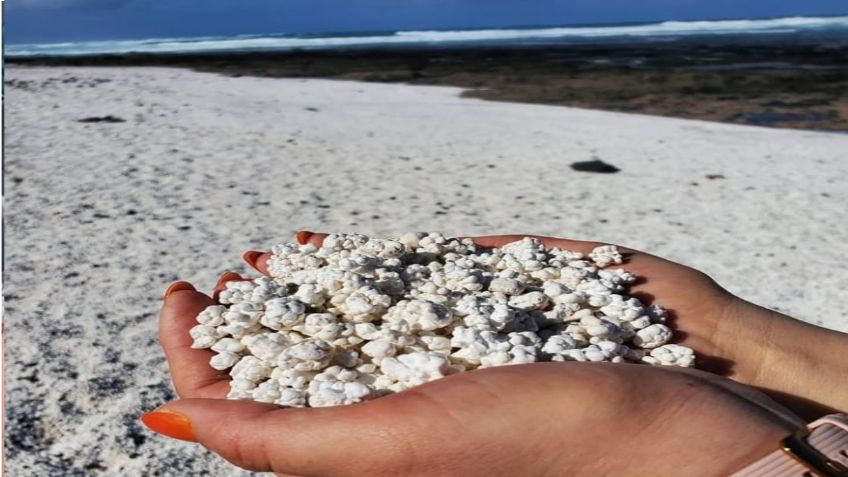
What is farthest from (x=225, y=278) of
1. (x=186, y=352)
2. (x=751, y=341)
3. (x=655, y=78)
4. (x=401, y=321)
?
(x=655, y=78)

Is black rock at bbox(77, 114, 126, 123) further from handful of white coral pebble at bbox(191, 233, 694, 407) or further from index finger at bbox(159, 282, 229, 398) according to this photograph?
index finger at bbox(159, 282, 229, 398)

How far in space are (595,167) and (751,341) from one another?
3.91 metres

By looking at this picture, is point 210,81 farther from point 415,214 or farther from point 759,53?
point 759,53

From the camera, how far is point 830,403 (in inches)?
76.4

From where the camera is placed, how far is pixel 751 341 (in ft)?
6.93

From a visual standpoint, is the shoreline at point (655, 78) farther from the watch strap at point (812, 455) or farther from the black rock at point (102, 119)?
the watch strap at point (812, 455)

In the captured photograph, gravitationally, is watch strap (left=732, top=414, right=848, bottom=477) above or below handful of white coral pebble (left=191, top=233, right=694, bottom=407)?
above

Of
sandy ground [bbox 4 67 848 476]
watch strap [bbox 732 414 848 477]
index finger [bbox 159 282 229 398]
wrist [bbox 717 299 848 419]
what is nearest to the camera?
watch strap [bbox 732 414 848 477]

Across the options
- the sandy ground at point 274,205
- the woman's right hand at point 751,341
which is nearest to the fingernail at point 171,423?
the sandy ground at point 274,205

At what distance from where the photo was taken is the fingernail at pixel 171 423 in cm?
142

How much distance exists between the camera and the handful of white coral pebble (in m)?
1.60

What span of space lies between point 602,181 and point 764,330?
344cm

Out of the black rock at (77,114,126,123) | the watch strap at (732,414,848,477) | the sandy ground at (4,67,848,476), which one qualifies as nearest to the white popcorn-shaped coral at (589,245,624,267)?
the watch strap at (732,414,848,477)

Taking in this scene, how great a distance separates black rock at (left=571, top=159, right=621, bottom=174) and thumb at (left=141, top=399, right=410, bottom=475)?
4.75 metres
